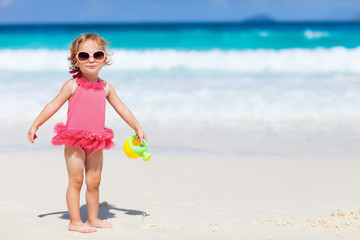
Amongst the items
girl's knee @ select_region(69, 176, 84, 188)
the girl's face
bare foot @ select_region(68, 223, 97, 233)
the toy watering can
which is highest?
the girl's face

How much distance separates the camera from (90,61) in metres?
3.37

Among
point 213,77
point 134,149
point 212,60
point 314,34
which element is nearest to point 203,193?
point 134,149

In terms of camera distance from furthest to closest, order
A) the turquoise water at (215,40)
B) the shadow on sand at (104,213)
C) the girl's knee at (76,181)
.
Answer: the turquoise water at (215,40) → the shadow on sand at (104,213) → the girl's knee at (76,181)

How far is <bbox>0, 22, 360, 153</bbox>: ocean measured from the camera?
797 centimetres

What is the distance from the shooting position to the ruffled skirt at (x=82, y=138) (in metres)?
3.34

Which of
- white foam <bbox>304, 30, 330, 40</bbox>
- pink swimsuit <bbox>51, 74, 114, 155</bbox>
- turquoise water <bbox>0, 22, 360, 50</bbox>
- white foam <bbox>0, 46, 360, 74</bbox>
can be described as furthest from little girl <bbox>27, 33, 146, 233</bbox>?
white foam <bbox>304, 30, 330, 40</bbox>

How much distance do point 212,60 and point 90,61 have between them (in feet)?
47.6

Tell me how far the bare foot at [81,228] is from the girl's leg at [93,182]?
0.32ft

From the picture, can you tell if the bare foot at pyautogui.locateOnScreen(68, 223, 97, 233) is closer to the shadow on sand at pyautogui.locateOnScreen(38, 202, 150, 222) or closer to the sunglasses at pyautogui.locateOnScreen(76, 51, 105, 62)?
the shadow on sand at pyautogui.locateOnScreen(38, 202, 150, 222)

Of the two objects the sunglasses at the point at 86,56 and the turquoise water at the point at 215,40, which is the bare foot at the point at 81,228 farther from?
the turquoise water at the point at 215,40

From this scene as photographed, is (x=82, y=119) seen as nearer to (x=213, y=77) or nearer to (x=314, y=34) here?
(x=213, y=77)

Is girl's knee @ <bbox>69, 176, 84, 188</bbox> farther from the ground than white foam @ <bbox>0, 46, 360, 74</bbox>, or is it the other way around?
white foam @ <bbox>0, 46, 360, 74</bbox>

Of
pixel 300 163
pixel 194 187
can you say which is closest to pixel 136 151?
pixel 194 187

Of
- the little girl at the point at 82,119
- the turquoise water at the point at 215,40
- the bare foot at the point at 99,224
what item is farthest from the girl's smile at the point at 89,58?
the turquoise water at the point at 215,40
